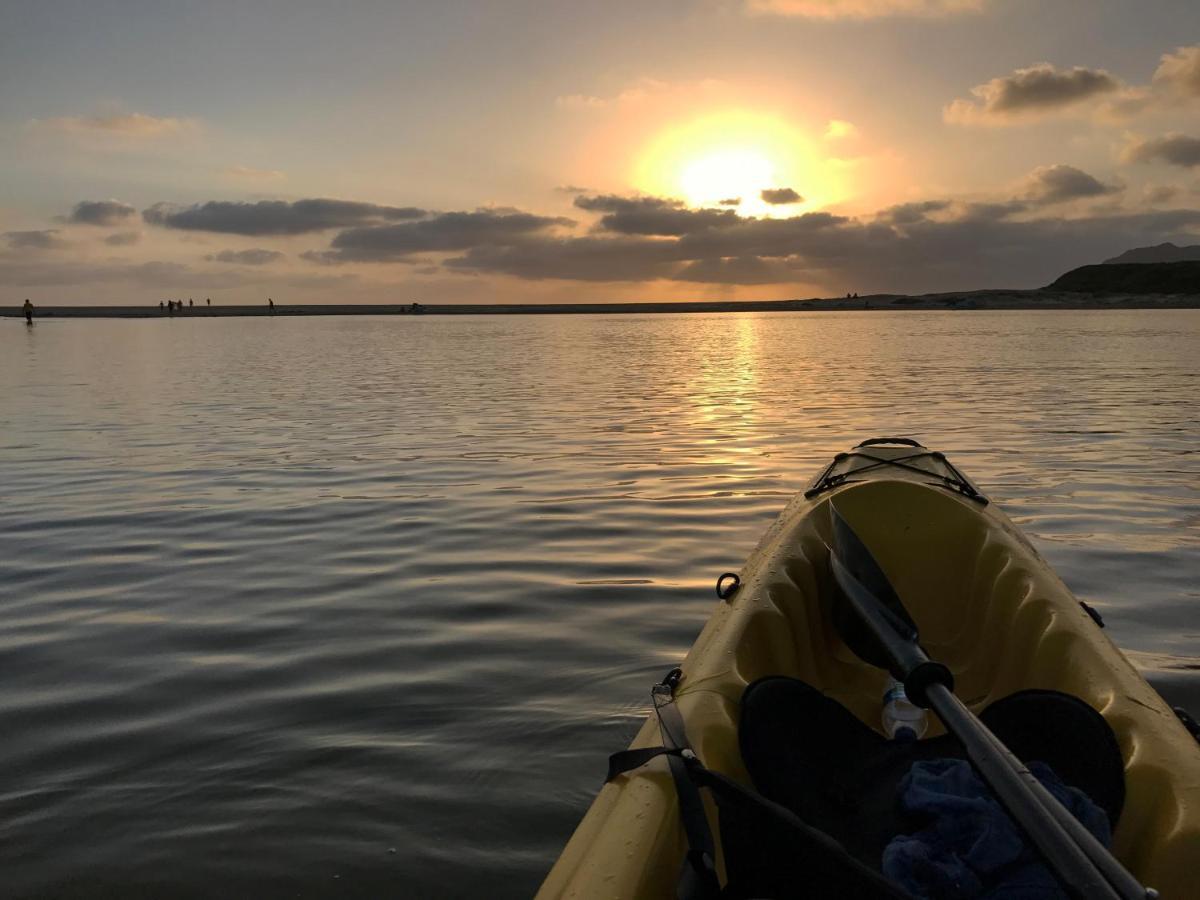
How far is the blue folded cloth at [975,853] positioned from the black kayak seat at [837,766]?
7.0 inches

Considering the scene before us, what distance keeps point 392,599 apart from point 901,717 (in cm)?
369

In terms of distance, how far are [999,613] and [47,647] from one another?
5.56 m

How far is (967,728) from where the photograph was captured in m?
2.68

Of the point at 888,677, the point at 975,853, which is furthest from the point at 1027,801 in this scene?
the point at 888,677

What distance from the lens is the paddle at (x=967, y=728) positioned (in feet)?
6.46

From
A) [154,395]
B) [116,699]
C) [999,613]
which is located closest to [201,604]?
[116,699]

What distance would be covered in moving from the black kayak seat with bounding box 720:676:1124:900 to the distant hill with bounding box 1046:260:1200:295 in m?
169

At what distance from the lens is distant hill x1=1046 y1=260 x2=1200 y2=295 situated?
150 m

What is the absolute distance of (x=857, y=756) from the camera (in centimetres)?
364

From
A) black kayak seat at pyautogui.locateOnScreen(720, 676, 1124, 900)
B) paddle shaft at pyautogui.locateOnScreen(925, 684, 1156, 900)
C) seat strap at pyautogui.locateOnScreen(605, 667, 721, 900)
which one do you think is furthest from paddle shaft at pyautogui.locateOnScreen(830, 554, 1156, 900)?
seat strap at pyautogui.locateOnScreen(605, 667, 721, 900)

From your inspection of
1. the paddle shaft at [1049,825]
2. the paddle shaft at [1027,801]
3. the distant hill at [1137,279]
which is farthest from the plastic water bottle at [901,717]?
the distant hill at [1137,279]

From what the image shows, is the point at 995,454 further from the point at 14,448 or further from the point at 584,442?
the point at 14,448

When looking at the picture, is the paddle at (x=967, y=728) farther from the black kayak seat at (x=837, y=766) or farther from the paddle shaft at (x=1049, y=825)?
the black kayak seat at (x=837, y=766)

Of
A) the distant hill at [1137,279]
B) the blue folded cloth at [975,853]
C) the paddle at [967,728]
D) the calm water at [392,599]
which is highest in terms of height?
the distant hill at [1137,279]
